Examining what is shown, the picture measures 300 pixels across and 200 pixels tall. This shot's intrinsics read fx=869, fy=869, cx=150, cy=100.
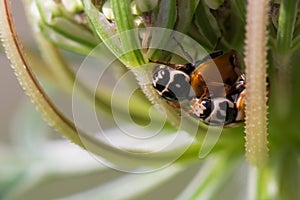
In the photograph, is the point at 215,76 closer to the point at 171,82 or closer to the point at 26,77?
the point at 171,82

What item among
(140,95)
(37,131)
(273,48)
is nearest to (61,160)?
(37,131)

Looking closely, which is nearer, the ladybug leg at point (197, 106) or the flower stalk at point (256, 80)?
the flower stalk at point (256, 80)

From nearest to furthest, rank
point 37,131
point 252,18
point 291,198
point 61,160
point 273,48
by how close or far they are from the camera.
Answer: point 252,18 < point 273,48 < point 291,198 < point 61,160 < point 37,131

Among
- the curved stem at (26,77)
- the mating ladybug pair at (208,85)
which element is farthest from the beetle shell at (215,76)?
the curved stem at (26,77)

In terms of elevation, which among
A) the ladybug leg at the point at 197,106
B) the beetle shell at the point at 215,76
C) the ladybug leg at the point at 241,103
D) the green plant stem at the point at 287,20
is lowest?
the ladybug leg at the point at 241,103

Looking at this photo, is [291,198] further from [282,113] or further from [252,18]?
[252,18]

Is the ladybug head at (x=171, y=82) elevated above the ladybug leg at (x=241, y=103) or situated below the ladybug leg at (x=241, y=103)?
above

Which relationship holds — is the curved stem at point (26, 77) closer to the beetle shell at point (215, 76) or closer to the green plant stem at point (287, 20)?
the beetle shell at point (215, 76)

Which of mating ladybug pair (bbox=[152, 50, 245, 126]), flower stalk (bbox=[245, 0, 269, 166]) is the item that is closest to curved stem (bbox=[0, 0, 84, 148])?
mating ladybug pair (bbox=[152, 50, 245, 126])
